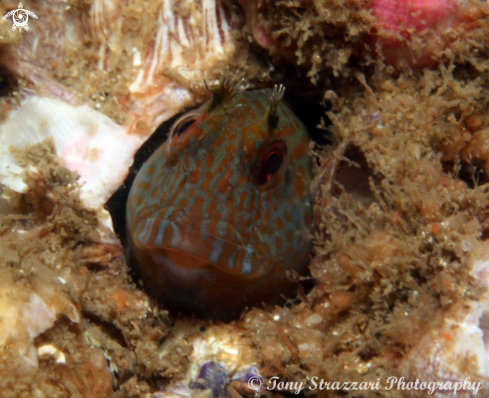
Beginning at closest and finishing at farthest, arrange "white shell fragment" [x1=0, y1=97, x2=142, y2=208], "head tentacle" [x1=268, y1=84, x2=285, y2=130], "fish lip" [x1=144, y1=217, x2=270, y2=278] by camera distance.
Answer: "fish lip" [x1=144, y1=217, x2=270, y2=278] → "head tentacle" [x1=268, y1=84, x2=285, y2=130] → "white shell fragment" [x1=0, y1=97, x2=142, y2=208]

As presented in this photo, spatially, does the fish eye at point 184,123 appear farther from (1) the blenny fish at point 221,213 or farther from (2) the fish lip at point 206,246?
(2) the fish lip at point 206,246

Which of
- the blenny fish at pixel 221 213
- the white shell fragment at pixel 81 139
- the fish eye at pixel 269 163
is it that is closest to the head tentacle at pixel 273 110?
the blenny fish at pixel 221 213

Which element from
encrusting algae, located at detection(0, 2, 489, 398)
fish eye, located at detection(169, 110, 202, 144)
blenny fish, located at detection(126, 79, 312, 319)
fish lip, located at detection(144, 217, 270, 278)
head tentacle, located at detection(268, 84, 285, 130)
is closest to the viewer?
encrusting algae, located at detection(0, 2, 489, 398)

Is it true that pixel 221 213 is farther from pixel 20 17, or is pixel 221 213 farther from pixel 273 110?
pixel 20 17

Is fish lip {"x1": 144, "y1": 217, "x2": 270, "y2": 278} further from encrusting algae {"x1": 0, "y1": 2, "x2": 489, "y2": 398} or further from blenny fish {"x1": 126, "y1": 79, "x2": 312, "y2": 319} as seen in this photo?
encrusting algae {"x1": 0, "y1": 2, "x2": 489, "y2": 398}

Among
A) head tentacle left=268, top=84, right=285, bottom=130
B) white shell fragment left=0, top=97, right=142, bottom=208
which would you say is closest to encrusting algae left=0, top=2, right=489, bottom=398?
white shell fragment left=0, top=97, right=142, bottom=208

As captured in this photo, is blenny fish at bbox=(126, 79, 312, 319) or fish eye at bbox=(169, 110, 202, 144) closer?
blenny fish at bbox=(126, 79, 312, 319)
